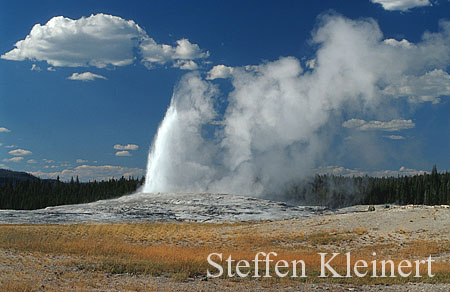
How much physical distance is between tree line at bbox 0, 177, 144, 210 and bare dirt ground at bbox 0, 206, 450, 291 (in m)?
86.9

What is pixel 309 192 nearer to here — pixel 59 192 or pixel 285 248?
pixel 59 192

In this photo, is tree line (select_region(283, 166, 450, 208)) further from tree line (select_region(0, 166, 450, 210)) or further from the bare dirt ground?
the bare dirt ground

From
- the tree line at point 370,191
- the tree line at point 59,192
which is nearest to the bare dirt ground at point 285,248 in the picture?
the tree line at point 370,191

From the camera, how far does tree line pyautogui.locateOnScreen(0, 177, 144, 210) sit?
113125 mm

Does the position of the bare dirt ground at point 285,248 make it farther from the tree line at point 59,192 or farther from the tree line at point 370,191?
the tree line at point 59,192

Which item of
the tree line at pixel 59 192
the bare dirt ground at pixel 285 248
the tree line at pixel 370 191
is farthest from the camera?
the tree line at pixel 370 191

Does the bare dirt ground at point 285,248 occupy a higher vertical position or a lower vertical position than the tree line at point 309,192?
lower

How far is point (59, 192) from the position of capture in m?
125

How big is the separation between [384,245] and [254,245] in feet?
30.2

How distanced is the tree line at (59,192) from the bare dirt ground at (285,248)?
86.9 metres

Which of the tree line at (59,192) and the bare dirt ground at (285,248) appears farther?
the tree line at (59,192)

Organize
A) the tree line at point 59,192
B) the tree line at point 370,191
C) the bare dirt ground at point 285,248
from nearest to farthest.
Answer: the bare dirt ground at point 285,248
the tree line at point 59,192
the tree line at point 370,191

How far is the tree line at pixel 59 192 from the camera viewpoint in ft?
371

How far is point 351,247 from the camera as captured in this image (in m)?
32.0
